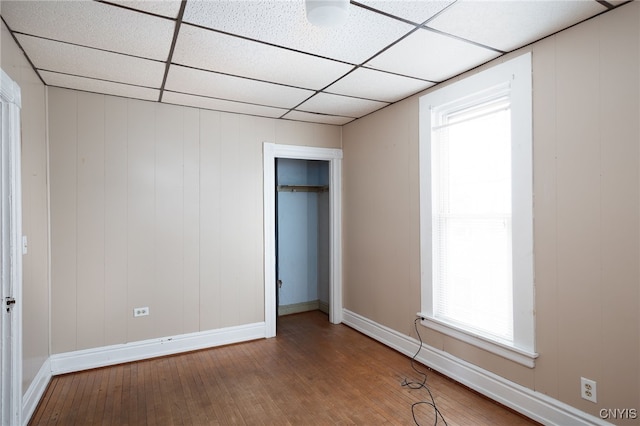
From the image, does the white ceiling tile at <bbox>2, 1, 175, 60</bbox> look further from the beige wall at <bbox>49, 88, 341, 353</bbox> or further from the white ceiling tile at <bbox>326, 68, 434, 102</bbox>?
the white ceiling tile at <bbox>326, 68, 434, 102</bbox>

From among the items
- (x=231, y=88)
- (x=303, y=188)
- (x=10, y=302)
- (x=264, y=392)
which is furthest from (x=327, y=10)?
(x=303, y=188)

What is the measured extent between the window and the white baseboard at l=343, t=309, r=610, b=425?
0.70ft

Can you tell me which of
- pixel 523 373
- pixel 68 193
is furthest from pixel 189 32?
pixel 523 373

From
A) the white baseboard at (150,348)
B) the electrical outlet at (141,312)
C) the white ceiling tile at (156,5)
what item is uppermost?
the white ceiling tile at (156,5)

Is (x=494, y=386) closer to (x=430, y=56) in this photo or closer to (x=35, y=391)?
(x=430, y=56)

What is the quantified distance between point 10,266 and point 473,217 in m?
3.17

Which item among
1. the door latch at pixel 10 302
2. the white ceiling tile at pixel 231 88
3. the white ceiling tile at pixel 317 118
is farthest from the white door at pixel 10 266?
the white ceiling tile at pixel 317 118

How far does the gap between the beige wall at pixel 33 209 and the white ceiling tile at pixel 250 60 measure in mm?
1007

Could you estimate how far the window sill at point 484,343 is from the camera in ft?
7.69

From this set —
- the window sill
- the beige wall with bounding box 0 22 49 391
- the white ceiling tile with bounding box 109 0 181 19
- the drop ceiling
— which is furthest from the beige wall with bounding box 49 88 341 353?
the window sill

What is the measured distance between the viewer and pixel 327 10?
1578mm

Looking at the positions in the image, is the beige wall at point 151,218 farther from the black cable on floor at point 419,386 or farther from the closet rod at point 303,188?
the black cable on floor at point 419,386

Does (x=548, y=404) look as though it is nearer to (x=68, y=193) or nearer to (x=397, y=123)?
(x=397, y=123)

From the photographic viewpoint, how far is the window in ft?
7.80
